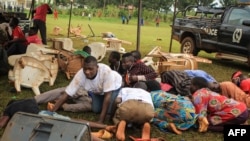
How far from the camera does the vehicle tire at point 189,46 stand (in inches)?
491

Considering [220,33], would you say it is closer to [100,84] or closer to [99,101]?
[99,101]

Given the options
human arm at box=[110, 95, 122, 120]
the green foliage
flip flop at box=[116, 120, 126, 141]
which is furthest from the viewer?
the green foliage

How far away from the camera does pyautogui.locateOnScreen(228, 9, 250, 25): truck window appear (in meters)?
10.8

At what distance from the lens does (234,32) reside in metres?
10.8

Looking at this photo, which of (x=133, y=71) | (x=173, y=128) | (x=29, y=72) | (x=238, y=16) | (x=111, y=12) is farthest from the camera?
(x=111, y=12)

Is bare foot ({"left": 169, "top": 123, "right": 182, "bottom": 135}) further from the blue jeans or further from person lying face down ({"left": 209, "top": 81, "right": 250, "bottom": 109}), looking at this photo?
person lying face down ({"left": 209, "top": 81, "right": 250, "bottom": 109})

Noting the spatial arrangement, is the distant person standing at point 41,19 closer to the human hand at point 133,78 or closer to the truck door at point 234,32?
the truck door at point 234,32

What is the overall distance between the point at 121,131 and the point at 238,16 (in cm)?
766

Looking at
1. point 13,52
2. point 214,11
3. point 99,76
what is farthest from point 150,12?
point 99,76

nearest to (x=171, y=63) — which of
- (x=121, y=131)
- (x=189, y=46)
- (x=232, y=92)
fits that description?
(x=232, y=92)

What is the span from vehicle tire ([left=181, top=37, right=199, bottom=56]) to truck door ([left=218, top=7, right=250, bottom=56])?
1.28m

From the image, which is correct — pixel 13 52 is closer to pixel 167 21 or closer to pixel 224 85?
pixel 224 85

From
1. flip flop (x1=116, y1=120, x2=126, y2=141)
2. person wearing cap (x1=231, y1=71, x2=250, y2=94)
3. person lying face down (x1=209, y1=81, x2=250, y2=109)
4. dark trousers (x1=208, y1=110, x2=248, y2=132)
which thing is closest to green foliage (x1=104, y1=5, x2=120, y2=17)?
person wearing cap (x1=231, y1=71, x2=250, y2=94)

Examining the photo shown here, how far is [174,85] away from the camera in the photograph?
6.45 metres
